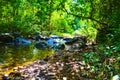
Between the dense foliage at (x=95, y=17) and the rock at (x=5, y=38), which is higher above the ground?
the dense foliage at (x=95, y=17)

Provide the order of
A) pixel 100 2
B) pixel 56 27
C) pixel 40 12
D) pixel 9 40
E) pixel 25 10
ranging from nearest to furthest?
pixel 40 12, pixel 100 2, pixel 9 40, pixel 25 10, pixel 56 27

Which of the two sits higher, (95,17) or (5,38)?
(95,17)

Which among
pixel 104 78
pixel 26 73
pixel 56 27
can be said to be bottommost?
pixel 56 27

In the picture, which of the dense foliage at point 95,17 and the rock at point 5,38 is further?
the rock at point 5,38

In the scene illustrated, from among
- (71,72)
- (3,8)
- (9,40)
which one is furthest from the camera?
(3,8)

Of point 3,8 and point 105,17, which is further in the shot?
point 3,8

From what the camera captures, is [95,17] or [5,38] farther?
[5,38]

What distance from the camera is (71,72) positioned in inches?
504

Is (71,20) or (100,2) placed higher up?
(100,2)

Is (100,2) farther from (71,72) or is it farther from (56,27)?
(56,27)

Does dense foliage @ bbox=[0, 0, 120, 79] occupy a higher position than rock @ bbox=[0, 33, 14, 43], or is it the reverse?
dense foliage @ bbox=[0, 0, 120, 79]

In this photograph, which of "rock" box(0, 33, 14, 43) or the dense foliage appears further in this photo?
"rock" box(0, 33, 14, 43)

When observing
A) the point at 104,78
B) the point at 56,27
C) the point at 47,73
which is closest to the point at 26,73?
the point at 47,73

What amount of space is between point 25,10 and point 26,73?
3821cm
